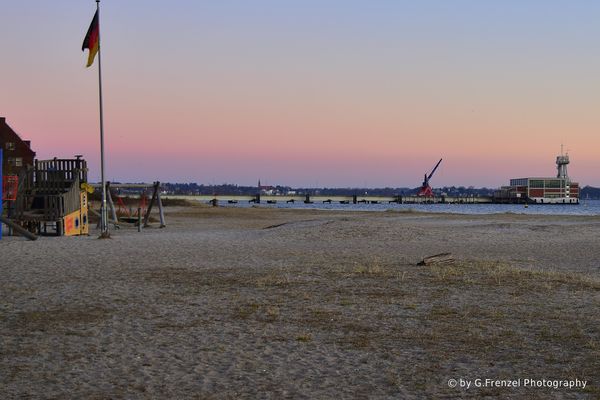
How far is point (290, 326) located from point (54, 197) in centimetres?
2098

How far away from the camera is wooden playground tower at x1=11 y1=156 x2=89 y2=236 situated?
2835 centimetres

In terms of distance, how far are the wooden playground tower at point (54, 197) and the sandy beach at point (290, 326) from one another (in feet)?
27.9

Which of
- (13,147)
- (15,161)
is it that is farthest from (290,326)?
(13,147)

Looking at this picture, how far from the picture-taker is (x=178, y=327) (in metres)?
9.98

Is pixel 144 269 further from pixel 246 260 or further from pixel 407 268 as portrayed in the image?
pixel 407 268

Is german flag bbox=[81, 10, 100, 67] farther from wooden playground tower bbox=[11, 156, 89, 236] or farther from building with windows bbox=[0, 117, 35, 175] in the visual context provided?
building with windows bbox=[0, 117, 35, 175]

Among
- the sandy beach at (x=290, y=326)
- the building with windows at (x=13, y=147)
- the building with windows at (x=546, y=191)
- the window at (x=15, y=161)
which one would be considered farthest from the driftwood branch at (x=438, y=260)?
the building with windows at (x=546, y=191)

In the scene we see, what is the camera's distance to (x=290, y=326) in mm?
10055

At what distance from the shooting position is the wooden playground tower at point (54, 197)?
28.4 metres

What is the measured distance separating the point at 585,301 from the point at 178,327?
7022 mm

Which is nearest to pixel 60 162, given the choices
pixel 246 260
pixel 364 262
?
pixel 246 260

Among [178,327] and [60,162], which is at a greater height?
[60,162]

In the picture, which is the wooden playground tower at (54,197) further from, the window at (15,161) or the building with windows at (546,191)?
the building with windows at (546,191)

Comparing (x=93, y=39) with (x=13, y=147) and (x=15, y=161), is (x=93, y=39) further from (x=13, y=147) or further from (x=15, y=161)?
(x=13, y=147)
